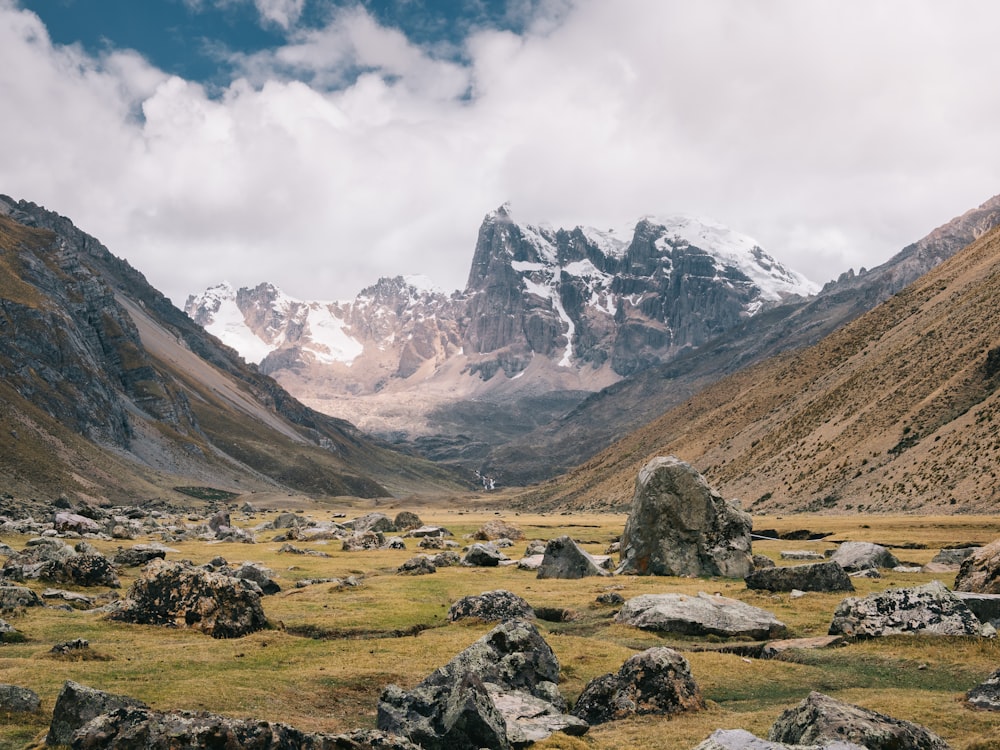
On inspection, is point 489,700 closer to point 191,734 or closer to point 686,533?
point 191,734

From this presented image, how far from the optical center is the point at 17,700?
23453 mm

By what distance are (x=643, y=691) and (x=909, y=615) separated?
15.2m

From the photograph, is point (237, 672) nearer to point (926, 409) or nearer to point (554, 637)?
point (554, 637)

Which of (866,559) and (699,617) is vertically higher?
(699,617)

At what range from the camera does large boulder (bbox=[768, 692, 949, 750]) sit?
60.6 feet

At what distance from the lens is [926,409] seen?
142 metres

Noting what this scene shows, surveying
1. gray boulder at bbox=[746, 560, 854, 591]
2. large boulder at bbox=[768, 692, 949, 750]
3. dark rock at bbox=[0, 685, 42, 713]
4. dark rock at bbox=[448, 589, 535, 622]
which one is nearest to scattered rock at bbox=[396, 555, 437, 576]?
dark rock at bbox=[448, 589, 535, 622]

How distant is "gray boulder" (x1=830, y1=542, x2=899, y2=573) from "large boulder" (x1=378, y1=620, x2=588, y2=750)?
39.6 meters

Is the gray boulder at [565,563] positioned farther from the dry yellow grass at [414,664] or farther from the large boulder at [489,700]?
the large boulder at [489,700]

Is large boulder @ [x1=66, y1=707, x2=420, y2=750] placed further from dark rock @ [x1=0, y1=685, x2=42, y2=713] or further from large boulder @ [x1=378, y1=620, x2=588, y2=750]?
dark rock @ [x1=0, y1=685, x2=42, y2=713]

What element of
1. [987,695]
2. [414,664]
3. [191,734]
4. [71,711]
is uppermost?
[71,711]

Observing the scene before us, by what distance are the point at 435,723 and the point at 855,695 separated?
1532 cm

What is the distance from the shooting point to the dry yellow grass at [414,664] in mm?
24828

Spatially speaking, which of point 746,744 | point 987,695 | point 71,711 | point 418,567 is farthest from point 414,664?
point 418,567
